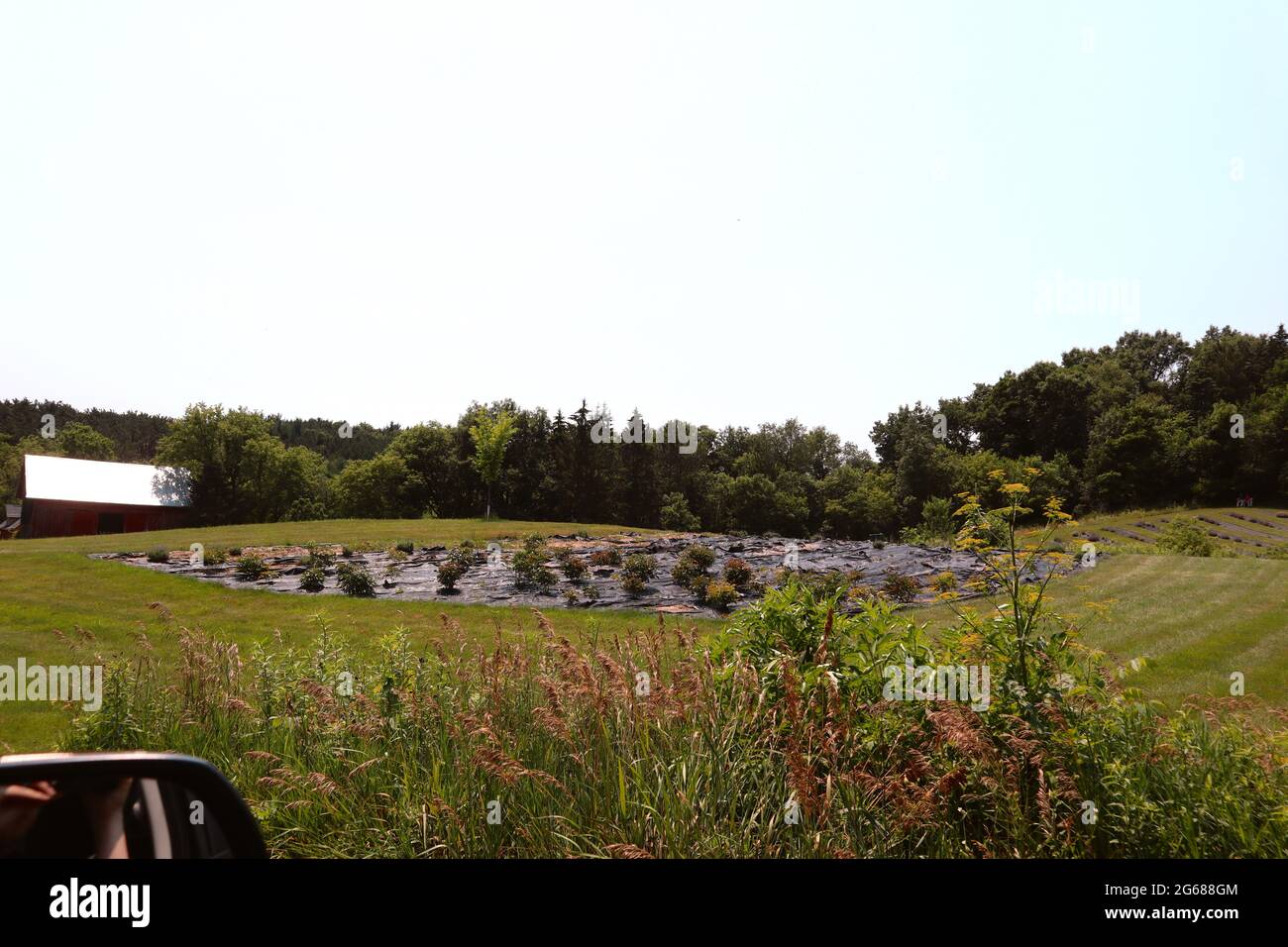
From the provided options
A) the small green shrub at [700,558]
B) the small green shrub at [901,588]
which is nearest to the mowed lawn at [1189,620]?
the small green shrub at [901,588]

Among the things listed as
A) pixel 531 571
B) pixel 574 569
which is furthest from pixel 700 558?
pixel 531 571

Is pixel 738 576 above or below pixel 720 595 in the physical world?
above

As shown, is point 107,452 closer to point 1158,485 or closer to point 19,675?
point 19,675

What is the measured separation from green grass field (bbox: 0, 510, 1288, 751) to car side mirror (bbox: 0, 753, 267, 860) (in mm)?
4419

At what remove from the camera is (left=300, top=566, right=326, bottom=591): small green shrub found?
13852 mm

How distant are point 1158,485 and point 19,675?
28.6 meters

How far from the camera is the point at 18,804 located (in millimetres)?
1574

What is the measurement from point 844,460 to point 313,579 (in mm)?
46188

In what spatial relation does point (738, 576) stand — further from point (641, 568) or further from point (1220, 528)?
point (1220, 528)

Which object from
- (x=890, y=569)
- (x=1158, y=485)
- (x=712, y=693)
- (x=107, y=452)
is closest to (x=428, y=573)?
(x=890, y=569)

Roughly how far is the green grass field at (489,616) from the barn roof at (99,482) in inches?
793

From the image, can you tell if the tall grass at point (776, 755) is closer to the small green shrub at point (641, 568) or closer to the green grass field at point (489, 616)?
the green grass field at point (489, 616)

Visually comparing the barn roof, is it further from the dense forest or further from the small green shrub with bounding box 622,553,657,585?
the small green shrub with bounding box 622,553,657,585

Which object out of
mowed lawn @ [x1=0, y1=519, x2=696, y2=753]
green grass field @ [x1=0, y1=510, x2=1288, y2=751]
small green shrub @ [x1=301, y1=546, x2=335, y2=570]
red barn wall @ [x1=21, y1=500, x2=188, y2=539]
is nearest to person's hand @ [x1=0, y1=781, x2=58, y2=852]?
green grass field @ [x1=0, y1=510, x2=1288, y2=751]
